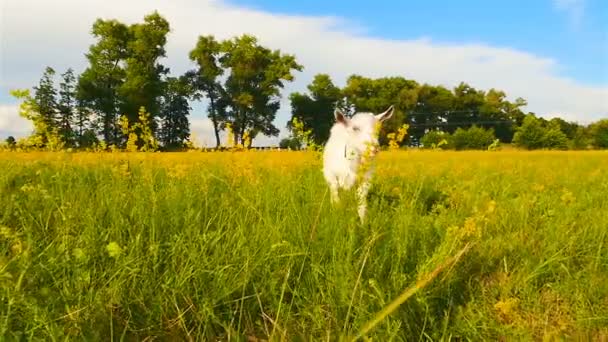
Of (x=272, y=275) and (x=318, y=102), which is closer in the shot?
(x=272, y=275)

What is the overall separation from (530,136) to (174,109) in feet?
122

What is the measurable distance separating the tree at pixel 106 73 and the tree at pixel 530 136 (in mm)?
39585

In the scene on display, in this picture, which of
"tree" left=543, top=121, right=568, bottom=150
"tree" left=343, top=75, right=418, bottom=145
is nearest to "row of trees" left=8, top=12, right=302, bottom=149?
"tree" left=343, top=75, right=418, bottom=145

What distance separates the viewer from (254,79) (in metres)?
61.9

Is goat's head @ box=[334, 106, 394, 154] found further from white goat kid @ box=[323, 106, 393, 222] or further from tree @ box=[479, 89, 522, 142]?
tree @ box=[479, 89, 522, 142]

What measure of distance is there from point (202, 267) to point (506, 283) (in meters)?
1.85

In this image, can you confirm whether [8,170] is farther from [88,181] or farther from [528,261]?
[528,261]

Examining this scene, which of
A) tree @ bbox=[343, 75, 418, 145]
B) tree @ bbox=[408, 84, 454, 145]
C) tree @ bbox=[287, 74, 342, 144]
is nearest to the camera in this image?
tree @ bbox=[287, 74, 342, 144]

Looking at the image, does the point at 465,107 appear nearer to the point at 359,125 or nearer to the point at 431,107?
the point at 431,107

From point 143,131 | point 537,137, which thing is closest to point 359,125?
point 143,131

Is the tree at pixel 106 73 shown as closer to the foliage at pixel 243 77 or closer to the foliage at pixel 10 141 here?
the foliage at pixel 243 77

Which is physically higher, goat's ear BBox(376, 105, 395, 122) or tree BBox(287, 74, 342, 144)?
tree BBox(287, 74, 342, 144)

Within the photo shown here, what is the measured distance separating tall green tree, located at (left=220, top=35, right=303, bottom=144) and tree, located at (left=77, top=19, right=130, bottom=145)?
14579mm

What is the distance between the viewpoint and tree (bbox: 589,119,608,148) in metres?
61.3
